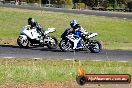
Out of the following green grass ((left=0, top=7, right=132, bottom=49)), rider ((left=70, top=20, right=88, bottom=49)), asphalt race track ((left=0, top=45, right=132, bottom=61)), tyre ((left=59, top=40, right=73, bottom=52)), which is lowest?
green grass ((left=0, top=7, right=132, bottom=49))

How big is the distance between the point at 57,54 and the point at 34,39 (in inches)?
103

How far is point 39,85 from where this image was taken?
10039 millimetres

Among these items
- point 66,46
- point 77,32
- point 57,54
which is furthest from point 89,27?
point 57,54

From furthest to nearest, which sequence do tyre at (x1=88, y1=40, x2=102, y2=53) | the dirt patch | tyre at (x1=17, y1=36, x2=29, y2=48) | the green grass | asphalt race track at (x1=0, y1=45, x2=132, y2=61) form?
the green grass, tyre at (x1=17, y1=36, x2=29, y2=48), tyre at (x1=88, y1=40, x2=102, y2=53), asphalt race track at (x1=0, y1=45, x2=132, y2=61), the dirt patch

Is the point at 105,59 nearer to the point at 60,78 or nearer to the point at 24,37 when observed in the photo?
the point at 24,37

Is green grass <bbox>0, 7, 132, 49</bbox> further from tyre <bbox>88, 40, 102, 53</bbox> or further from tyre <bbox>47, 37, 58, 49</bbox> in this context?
tyre <bbox>88, 40, 102, 53</bbox>

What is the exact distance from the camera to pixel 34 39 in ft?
79.3

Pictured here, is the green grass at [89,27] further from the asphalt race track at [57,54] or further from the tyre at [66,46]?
the tyre at [66,46]

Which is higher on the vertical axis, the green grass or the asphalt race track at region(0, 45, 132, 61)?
the asphalt race track at region(0, 45, 132, 61)

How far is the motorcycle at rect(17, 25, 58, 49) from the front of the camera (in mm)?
24016

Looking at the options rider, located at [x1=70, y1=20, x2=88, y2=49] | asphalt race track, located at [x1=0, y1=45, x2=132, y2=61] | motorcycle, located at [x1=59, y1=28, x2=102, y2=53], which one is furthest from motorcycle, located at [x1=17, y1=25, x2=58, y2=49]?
rider, located at [x1=70, y1=20, x2=88, y2=49]

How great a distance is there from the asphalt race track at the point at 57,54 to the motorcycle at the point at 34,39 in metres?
0.33

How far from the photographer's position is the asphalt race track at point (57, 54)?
21034 mm

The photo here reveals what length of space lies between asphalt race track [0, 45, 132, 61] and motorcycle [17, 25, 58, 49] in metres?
0.33
